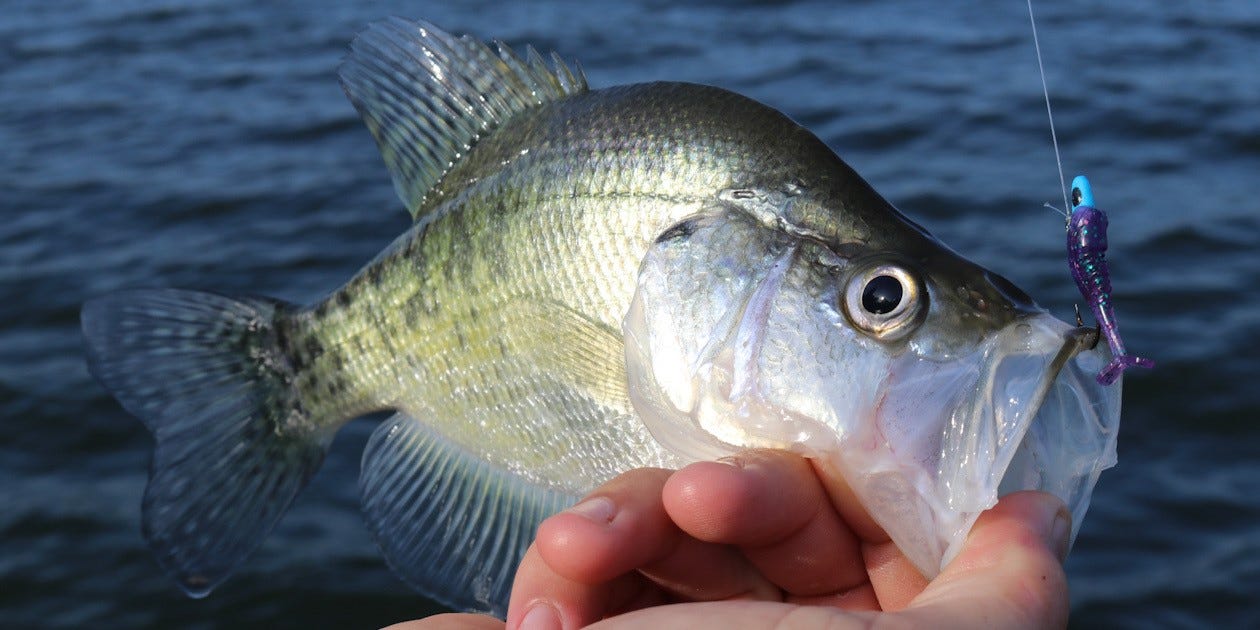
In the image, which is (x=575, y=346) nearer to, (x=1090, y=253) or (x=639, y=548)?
(x=639, y=548)

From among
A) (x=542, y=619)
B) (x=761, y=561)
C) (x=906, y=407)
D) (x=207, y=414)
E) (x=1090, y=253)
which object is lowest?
(x=207, y=414)

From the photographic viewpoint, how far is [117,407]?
20.4ft

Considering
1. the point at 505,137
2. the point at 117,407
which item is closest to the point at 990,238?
the point at 117,407

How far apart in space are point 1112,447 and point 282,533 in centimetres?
418

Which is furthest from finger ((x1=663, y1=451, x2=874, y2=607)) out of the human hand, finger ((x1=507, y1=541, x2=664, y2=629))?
finger ((x1=507, y1=541, x2=664, y2=629))

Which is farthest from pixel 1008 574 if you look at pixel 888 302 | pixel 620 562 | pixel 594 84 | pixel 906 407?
pixel 594 84

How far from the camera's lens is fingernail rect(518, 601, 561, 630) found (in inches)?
76.9

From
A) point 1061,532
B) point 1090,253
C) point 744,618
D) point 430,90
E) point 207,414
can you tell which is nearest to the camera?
point 744,618

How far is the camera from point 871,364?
6.41 ft

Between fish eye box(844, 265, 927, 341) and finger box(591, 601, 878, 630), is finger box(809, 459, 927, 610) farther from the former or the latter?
finger box(591, 601, 878, 630)

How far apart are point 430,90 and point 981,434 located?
1.37 metres

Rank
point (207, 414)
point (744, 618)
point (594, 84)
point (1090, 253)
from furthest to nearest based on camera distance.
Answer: point (594, 84) < point (207, 414) < point (1090, 253) < point (744, 618)

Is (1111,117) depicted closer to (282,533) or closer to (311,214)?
(311,214)

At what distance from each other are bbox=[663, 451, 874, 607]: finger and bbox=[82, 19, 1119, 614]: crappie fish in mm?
72
